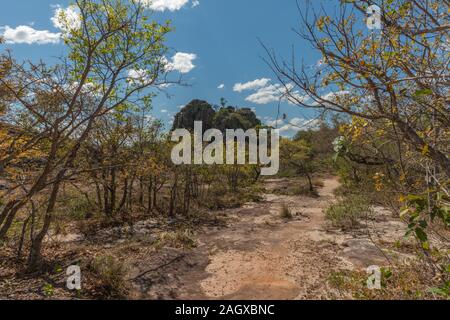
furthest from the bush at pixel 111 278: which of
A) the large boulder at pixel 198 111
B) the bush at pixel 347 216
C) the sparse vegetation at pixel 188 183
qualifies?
the large boulder at pixel 198 111

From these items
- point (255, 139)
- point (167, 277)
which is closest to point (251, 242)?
point (167, 277)

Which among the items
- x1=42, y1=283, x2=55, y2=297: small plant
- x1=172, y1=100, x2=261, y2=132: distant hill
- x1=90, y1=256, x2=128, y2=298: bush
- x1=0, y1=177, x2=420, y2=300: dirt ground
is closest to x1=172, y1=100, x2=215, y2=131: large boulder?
x1=172, y1=100, x2=261, y2=132: distant hill

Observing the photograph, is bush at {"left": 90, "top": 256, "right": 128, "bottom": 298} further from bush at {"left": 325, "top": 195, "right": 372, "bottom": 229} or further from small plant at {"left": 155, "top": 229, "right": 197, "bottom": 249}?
bush at {"left": 325, "top": 195, "right": 372, "bottom": 229}

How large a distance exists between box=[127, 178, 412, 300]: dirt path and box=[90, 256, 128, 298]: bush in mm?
225

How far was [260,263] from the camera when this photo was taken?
19.2 feet

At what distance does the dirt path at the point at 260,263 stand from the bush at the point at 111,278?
0.23 m

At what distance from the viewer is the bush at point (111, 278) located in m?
4.31

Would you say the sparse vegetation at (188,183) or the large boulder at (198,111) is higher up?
the large boulder at (198,111)

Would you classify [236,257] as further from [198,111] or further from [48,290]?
[198,111]

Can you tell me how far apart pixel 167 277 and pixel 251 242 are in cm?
278

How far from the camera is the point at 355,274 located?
15.9 feet

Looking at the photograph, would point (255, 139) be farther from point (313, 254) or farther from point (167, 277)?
point (167, 277)

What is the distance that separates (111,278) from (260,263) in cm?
278

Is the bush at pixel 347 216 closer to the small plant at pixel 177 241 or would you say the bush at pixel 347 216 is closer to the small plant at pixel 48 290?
the small plant at pixel 177 241
